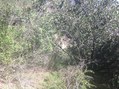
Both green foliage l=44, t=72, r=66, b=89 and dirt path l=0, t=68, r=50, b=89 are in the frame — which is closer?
dirt path l=0, t=68, r=50, b=89

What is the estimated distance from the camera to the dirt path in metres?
9.89

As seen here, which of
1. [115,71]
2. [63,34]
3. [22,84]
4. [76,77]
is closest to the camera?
[22,84]

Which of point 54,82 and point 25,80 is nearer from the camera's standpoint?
point 25,80

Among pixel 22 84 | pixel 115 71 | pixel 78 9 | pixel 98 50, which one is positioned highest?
pixel 78 9

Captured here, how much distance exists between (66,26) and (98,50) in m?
2.35

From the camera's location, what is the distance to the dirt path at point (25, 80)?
9.89m

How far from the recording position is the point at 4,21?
10.4 m

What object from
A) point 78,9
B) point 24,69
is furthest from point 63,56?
Answer: point 24,69

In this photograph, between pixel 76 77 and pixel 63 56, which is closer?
pixel 76 77

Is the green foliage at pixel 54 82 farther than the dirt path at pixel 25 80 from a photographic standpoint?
Yes

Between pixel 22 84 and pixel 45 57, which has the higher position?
pixel 45 57

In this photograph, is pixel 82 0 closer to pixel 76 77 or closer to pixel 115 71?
pixel 115 71

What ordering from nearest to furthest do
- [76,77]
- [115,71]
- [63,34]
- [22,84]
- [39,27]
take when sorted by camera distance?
[22,84] → [76,77] → [39,27] → [115,71] → [63,34]

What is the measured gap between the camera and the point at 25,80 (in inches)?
412
